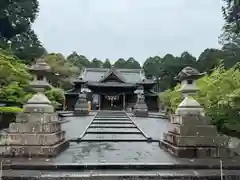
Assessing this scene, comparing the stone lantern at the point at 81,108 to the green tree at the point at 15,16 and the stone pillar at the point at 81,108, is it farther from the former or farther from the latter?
the green tree at the point at 15,16

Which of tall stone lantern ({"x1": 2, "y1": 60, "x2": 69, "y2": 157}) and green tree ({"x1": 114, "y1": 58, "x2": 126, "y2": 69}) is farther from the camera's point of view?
green tree ({"x1": 114, "y1": 58, "x2": 126, "y2": 69})

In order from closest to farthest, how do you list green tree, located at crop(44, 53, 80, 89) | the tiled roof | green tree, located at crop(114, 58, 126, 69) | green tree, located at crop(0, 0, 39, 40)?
green tree, located at crop(44, 53, 80, 89)
the tiled roof
green tree, located at crop(0, 0, 39, 40)
green tree, located at crop(114, 58, 126, 69)

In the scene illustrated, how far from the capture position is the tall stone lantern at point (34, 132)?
611 cm

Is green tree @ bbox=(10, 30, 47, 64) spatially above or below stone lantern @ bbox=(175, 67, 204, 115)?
above

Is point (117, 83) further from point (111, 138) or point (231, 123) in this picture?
point (231, 123)

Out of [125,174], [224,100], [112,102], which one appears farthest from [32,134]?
[112,102]

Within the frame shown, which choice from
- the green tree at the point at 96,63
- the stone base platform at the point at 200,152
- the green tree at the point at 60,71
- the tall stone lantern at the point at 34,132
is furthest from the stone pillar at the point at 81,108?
the green tree at the point at 96,63

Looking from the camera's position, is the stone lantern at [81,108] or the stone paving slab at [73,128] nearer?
the stone paving slab at [73,128]

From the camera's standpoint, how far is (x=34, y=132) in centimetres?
616

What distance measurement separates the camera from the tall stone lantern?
611 centimetres

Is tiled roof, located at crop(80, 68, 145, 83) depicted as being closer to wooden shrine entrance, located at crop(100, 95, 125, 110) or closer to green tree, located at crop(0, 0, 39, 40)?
wooden shrine entrance, located at crop(100, 95, 125, 110)

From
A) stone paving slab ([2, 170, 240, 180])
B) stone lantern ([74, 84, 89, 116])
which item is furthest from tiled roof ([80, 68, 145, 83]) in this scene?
stone paving slab ([2, 170, 240, 180])

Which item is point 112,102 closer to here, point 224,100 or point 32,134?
point 224,100

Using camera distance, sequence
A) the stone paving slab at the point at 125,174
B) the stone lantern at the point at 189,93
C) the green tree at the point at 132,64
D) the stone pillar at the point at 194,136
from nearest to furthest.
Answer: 1. the stone paving slab at the point at 125,174
2. the stone pillar at the point at 194,136
3. the stone lantern at the point at 189,93
4. the green tree at the point at 132,64
